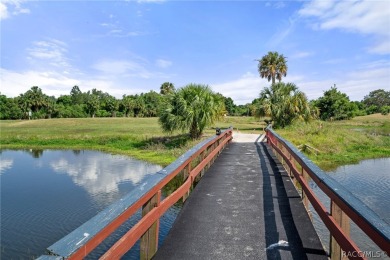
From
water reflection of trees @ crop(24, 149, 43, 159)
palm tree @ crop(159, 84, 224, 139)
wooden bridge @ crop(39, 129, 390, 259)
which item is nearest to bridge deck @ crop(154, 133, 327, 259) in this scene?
wooden bridge @ crop(39, 129, 390, 259)

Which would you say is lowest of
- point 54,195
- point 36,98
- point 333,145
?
point 54,195

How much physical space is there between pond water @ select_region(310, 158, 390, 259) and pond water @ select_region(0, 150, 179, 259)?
18.5 feet

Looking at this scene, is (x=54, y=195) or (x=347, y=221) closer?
(x=347, y=221)

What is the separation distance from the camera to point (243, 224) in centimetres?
506

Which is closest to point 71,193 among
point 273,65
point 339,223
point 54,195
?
point 54,195

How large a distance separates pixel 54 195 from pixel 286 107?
2440cm

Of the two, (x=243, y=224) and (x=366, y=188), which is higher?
(x=243, y=224)

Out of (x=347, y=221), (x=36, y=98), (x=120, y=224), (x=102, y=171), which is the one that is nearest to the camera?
(x=120, y=224)

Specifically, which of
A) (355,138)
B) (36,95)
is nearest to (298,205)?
(355,138)

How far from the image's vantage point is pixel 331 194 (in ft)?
12.2

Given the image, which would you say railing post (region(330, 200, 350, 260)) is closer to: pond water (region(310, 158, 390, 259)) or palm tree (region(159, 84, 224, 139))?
pond water (region(310, 158, 390, 259))

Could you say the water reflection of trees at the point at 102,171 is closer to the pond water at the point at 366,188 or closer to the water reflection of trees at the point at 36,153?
the water reflection of trees at the point at 36,153

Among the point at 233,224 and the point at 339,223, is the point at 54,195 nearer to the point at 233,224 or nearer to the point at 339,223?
the point at 233,224

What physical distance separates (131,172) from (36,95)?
80065mm
